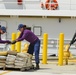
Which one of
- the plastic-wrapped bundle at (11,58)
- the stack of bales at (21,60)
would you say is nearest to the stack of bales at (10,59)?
the plastic-wrapped bundle at (11,58)

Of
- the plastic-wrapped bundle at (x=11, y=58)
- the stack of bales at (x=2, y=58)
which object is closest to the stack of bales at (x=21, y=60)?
the plastic-wrapped bundle at (x=11, y=58)

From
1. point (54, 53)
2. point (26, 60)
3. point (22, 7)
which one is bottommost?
point (54, 53)

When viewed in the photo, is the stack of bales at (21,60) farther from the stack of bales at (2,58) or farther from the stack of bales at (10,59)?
the stack of bales at (2,58)

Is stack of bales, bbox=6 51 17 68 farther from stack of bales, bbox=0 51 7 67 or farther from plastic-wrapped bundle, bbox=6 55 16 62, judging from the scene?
stack of bales, bbox=0 51 7 67

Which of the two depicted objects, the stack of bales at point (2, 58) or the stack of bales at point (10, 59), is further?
the stack of bales at point (2, 58)

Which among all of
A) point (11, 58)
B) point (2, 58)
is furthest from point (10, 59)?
point (2, 58)

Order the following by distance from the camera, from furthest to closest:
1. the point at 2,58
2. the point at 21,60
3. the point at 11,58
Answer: the point at 2,58, the point at 11,58, the point at 21,60

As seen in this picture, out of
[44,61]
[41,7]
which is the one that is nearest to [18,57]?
[44,61]

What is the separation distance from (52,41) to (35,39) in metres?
9.00

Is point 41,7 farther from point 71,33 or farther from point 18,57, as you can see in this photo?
point 18,57

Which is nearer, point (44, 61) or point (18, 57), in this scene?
point (18, 57)

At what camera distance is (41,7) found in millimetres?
21250

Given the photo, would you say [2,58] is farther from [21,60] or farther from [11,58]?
[21,60]

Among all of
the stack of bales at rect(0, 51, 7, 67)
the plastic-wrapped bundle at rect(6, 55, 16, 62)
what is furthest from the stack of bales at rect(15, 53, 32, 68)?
the stack of bales at rect(0, 51, 7, 67)
